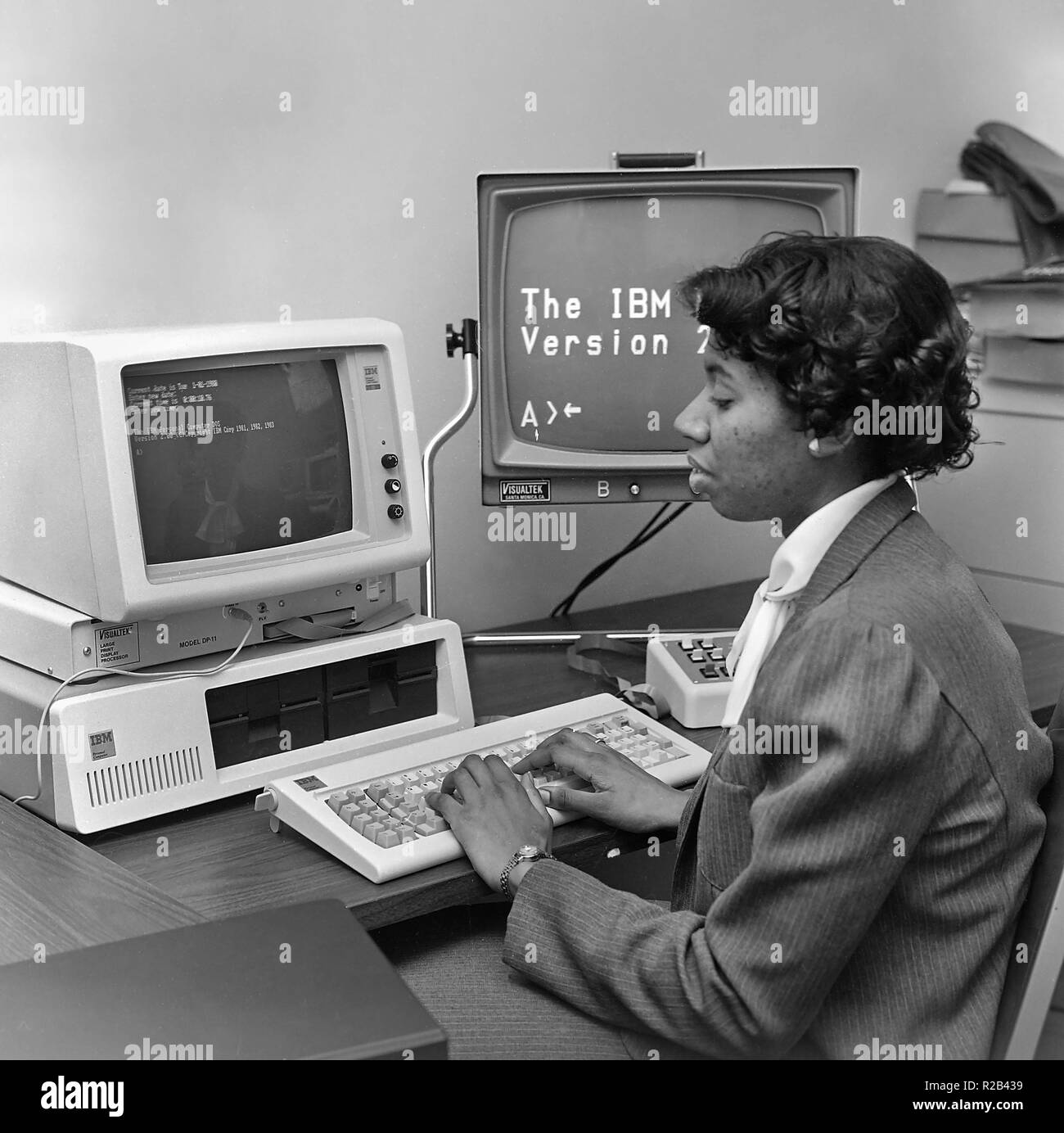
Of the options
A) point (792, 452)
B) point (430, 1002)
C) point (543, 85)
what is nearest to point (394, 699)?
point (430, 1002)

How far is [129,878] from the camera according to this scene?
1.24m

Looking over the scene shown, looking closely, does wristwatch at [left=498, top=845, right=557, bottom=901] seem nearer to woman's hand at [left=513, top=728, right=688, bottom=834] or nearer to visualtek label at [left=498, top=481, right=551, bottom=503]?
woman's hand at [left=513, top=728, right=688, bottom=834]

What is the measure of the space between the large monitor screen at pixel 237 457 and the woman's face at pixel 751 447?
19.3 inches

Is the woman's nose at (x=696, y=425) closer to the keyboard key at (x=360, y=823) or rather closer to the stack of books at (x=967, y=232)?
the keyboard key at (x=360, y=823)

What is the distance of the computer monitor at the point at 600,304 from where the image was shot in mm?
1875

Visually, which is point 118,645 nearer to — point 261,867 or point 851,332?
point 261,867

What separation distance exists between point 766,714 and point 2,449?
88 centimetres

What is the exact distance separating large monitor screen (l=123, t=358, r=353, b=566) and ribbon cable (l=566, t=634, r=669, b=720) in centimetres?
46

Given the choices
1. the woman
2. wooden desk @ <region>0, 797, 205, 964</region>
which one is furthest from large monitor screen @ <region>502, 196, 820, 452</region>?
wooden desk @ <region>0, 797, 205, 964</region>

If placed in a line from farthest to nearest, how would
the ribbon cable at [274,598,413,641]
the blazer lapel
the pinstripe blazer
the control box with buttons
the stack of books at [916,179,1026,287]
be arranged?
the stack of books at [916,179,1026,287] < the control box with buttons < the ribbon cable at [274,598,413,641] < the blazer lapel < the pinstripe blazer

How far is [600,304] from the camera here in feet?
6.21

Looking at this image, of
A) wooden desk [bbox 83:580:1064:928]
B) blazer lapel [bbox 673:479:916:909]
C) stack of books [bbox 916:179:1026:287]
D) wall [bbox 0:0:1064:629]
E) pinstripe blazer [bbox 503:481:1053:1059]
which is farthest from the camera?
stack of books [bbox 916:179:1026:287]

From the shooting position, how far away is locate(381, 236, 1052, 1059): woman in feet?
3.32

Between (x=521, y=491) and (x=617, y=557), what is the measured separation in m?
0.46
